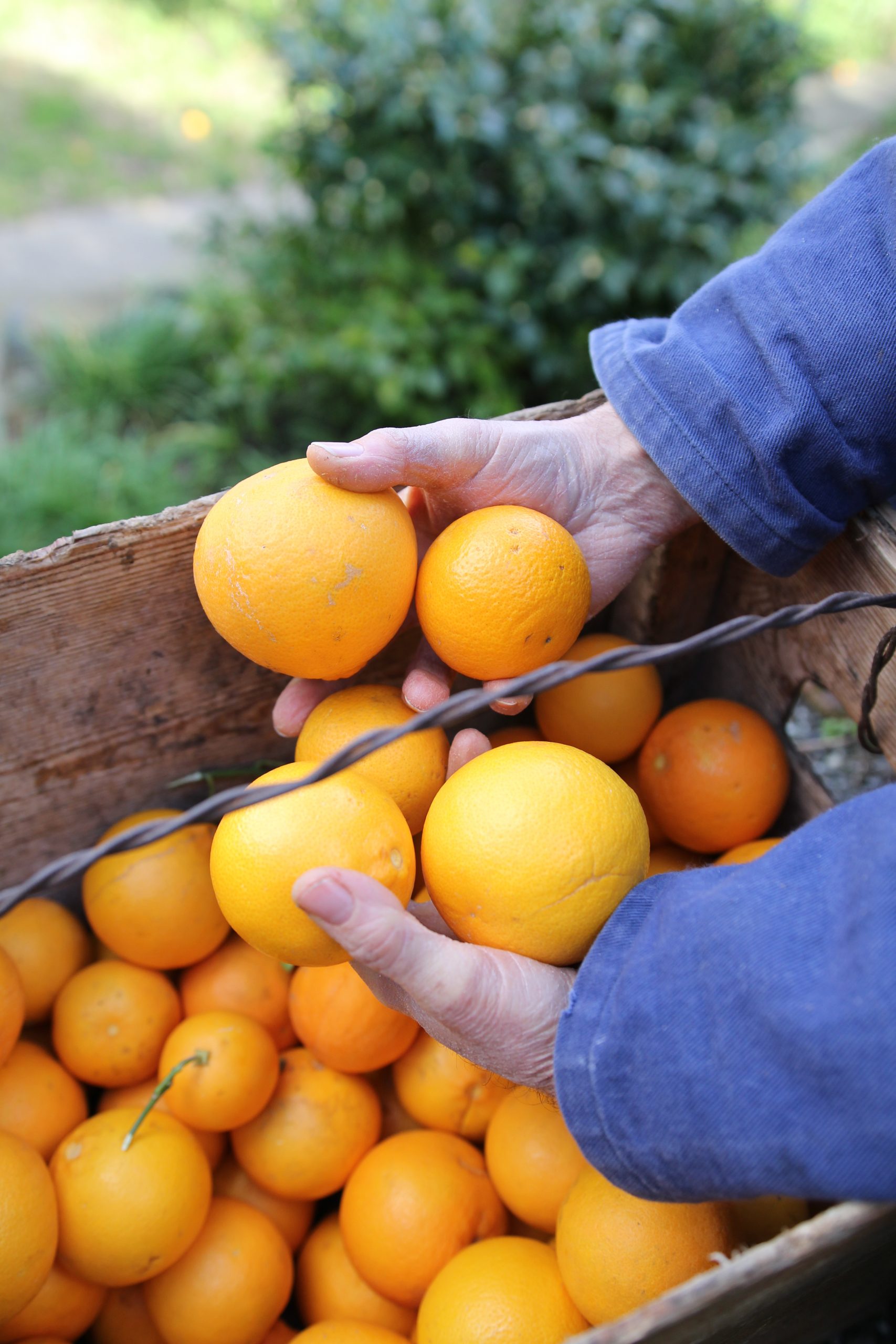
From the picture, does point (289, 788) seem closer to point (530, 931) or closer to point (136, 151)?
point (530, 931)

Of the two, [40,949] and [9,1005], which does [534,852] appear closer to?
[9,1005]

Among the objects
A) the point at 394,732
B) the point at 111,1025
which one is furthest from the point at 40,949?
the point at 394,732

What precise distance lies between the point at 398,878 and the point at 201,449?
2459 mm

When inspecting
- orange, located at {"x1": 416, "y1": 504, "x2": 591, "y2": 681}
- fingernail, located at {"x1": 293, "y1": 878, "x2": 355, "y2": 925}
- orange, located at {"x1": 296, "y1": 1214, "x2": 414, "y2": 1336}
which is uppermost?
orange, located at {"x1": 416, "y1": 504, "x2": 591, "y2": 681}

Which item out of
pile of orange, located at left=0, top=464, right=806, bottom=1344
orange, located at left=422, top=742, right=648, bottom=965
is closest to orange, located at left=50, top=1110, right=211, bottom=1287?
pile of orange, located at left=0, top=464, right=806, bottom=1344

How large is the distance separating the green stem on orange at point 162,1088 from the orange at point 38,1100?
0.12 m

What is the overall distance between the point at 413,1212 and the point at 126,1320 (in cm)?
44

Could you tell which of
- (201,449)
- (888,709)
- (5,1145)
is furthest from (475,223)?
(5,1145)

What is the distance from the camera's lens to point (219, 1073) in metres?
1.23

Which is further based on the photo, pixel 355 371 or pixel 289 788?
pixel 355 371

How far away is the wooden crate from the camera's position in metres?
1.21

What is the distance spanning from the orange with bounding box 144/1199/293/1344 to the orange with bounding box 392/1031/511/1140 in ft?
0.88

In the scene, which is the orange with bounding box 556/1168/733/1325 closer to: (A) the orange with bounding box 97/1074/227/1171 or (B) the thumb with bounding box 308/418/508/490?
(A) the orange with bounding box 97/1074/227/1171

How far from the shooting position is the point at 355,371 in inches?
108
